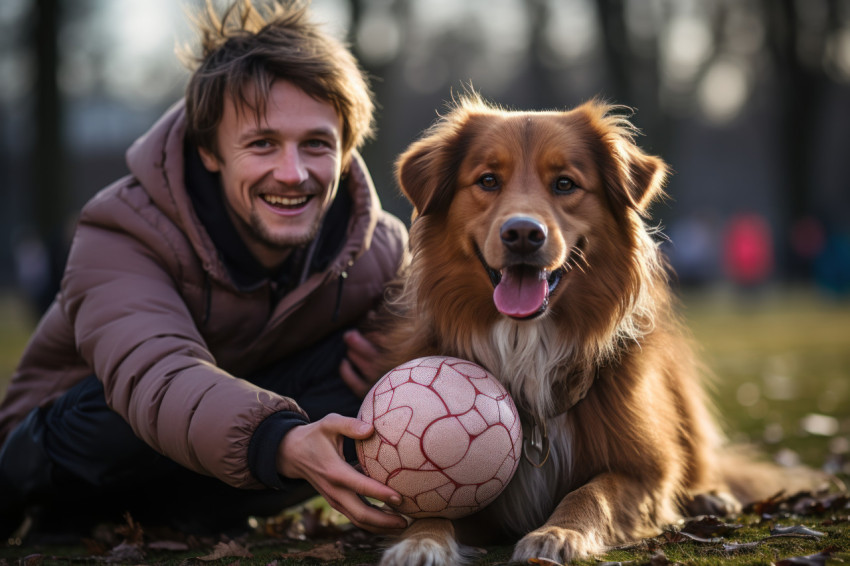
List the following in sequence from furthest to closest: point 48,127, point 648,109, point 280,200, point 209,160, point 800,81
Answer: point 800,81
point 648,109
point 48,127
point 209,160
point 280,200

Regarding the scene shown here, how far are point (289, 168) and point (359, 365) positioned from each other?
3.22 ft

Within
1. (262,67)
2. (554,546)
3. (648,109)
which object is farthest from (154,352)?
(648,109)

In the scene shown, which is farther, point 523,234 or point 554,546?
point 523,234

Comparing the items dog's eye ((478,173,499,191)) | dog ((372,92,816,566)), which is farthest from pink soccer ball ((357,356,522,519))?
dog's eye ((478,173,499,191))

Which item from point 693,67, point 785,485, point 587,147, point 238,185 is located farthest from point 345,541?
point 693,67

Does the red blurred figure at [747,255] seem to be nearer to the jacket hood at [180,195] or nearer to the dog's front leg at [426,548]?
the jacket hood at [180,195]

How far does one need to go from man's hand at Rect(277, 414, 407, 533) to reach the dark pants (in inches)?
22.6

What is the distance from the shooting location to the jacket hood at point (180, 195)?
382cm

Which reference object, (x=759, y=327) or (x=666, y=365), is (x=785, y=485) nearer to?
(x=666, y=365)

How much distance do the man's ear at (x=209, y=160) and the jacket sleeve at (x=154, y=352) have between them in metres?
0.46

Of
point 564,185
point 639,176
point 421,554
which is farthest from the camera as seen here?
point 639,176

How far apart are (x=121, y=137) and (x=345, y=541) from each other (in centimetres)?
4786

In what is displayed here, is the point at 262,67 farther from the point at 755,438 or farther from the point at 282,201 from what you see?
the point at 755,438

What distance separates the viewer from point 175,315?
3555 mm
